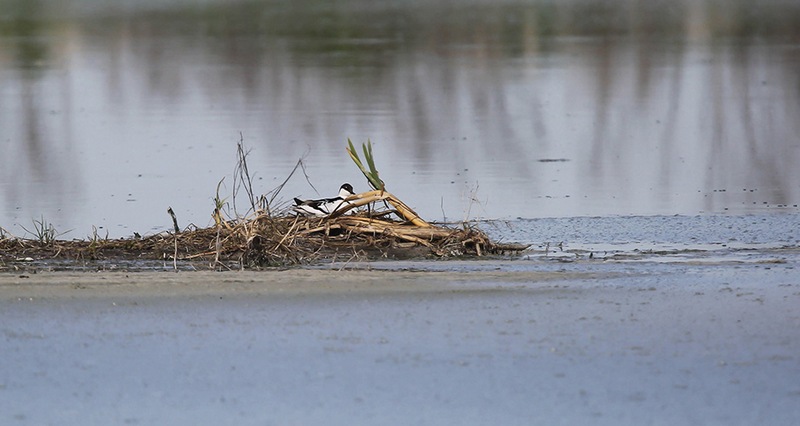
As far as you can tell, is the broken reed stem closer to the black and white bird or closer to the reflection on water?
the black and white bird

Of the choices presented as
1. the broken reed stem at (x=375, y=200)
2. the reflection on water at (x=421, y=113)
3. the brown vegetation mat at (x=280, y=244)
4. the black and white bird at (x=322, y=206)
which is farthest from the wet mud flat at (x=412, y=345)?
the reflection on water at (x=421, y=113)

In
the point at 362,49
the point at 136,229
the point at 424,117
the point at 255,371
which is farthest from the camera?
the point at 362,49

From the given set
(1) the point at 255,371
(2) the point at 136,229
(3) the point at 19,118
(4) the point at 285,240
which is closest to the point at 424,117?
(3) the point at 19,118

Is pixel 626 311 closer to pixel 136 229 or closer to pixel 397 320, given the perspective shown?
pixel 397 320

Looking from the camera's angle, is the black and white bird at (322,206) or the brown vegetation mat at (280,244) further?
the black and white bird at (322,206)

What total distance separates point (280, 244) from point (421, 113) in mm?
9376

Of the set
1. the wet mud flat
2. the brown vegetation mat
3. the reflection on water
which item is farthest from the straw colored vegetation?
the reflection on water

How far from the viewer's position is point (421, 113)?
62.2 feet

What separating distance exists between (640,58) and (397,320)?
1860 centimetres

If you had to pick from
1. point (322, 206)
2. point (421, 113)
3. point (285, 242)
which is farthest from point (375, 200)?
point (421, 113)

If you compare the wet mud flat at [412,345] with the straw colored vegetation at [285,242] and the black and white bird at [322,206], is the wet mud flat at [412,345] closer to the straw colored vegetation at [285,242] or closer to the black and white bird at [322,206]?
the straw colored vegetation at [285,242]

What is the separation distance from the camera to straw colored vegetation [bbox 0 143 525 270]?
32.1 ft

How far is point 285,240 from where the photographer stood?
984 cm

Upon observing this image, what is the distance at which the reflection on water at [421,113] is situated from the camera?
12977 mm
